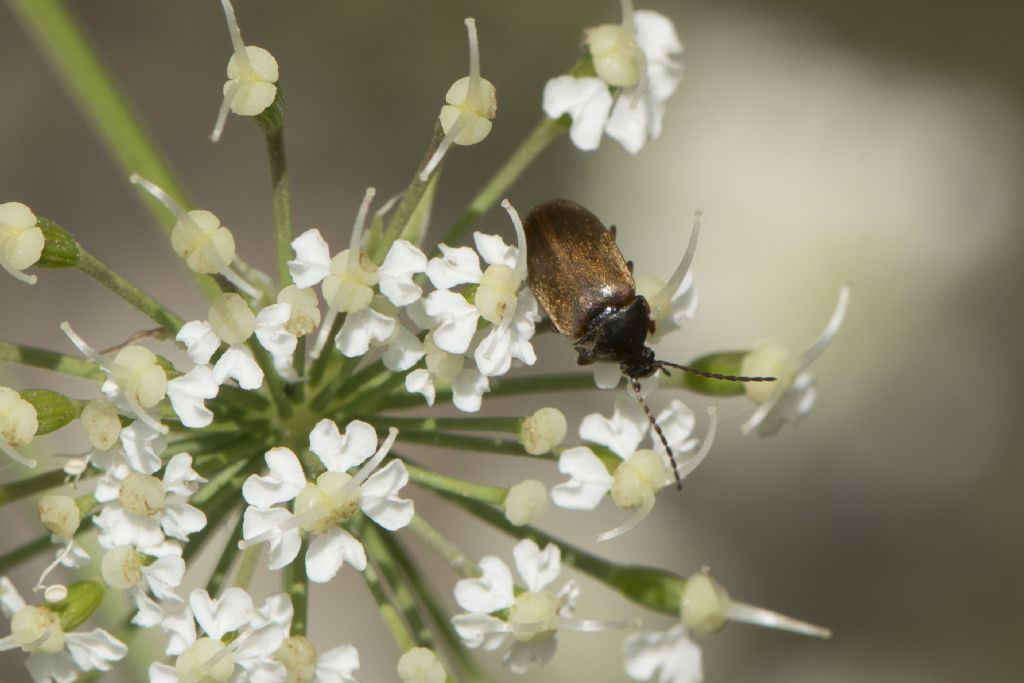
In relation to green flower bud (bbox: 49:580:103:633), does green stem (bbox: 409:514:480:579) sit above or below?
above

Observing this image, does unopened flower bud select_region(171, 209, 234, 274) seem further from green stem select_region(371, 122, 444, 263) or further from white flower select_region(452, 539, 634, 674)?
white flower select_region(452, 539, 634, 674)

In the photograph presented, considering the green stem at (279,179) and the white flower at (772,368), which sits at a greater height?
the white flower at (772,368)

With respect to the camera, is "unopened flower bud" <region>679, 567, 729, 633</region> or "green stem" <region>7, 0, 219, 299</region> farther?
"green stem" <region>7, 0, 219, 299</region>

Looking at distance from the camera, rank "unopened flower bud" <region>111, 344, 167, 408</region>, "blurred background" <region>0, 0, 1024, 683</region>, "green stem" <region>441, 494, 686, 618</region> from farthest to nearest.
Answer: "blurred background" <region>0, 0, 1024, 683</region>, "green stem" <region>441, 494, 686, 618</region>, "unopened flower bud" <region>111, 344, 167, 408</region>

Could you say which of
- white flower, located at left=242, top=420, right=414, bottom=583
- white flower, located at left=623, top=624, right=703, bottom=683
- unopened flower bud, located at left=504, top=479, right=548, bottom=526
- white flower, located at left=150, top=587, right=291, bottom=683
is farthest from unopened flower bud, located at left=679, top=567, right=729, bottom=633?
white flower, located at left=150, top=587, right=291, bottom=683

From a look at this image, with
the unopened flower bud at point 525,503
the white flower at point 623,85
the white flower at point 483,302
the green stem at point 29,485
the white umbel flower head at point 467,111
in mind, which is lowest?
the green stem at point 29,485

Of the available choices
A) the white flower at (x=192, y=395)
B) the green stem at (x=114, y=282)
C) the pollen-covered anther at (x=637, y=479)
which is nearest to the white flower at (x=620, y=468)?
the pollen-covered anther at (x=637, y=479)

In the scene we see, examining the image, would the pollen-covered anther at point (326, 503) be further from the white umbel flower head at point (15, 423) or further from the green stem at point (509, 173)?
the green stem at point (509, 173)
